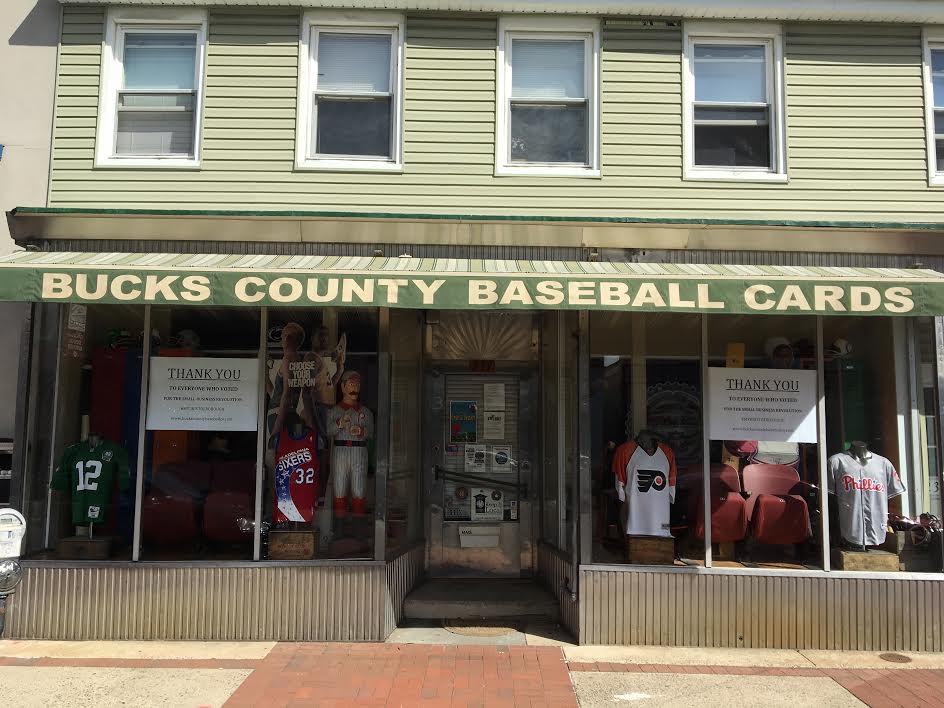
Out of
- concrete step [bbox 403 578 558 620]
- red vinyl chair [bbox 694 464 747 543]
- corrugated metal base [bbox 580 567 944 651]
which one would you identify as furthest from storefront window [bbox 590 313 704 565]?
concrete step [bbox 403 578 558 620]

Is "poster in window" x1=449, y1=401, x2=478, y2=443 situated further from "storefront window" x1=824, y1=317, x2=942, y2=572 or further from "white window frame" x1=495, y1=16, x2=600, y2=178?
"storefront window" x1=824, y1=317, x2=942, y2=572

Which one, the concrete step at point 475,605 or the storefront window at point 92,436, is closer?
the storefront window at point 92,436

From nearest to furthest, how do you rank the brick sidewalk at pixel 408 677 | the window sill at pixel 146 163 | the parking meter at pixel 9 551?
the brick sidewalk at pixel 408 677 → the parking meter at pixel 9 551 → the window sill at pixel 146 163

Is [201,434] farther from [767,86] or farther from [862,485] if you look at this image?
[767,86]

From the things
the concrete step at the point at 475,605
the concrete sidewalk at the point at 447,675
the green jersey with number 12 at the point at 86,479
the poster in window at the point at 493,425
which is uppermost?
the poster in window at the point at 493,425

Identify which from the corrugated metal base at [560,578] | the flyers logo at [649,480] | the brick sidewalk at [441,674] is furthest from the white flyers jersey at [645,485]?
the brick sidewalk at [441,674]

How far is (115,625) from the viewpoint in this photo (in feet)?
20.8

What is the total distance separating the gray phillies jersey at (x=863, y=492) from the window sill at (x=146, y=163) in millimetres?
6813

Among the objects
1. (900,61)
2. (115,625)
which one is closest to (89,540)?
(115,625)

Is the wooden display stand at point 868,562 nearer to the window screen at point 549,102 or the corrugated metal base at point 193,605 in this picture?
the corrugated metal base at point 193,605

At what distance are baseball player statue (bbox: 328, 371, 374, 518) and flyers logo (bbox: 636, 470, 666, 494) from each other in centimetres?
256

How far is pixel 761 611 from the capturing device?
6348 millimetres

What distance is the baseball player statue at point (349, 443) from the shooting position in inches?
271

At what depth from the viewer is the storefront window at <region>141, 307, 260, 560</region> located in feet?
22.1
